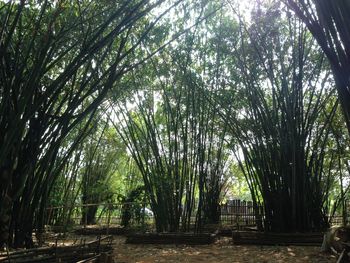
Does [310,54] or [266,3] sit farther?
[310,54]

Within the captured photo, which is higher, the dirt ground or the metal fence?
the metal fence

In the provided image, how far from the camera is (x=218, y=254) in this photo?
434cm

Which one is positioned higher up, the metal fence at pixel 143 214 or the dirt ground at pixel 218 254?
the metal fence at pixel 143 214

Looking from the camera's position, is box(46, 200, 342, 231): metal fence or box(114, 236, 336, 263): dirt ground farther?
box(46, 200, 342, 231): metal fence

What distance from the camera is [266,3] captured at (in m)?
4.51

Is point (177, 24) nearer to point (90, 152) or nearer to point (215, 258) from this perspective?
point (215, 258)

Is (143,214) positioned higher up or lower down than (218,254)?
higher up

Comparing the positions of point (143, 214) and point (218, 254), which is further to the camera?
point (143, 214)

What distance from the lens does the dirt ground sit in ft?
12.8

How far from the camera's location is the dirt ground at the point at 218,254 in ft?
12.8

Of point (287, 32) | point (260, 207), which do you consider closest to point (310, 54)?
point (287, 32)

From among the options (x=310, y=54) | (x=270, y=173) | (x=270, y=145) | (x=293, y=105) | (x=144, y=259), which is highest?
(x=310, y=54)

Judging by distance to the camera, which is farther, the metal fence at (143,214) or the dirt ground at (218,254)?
the metal fence at (143,214)

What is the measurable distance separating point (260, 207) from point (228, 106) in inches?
60.5
